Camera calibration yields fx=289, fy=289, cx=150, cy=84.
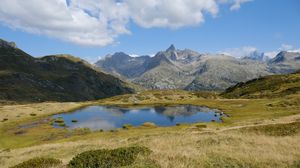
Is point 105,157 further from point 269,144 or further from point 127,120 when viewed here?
point 127,120

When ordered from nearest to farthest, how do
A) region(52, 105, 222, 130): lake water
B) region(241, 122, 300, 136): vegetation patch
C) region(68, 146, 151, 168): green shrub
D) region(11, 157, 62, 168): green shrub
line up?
1. region(68, 146, 151, 168): green shrub
2. region(11, 157, 62, 168): green shrub
3. region(241, 122, 300, 136): vegetation patch
4. region(52, 105, 222, 130): lake water

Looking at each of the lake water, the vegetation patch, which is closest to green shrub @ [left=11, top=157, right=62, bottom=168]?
the vegetation patch

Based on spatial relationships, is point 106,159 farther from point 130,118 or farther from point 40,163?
point 130,118

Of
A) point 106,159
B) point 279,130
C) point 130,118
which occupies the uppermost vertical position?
point 106,159

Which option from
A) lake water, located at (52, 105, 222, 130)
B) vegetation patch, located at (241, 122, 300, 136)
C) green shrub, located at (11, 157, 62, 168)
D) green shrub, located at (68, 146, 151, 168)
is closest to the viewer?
green shrub, located at (68, 146, 151, 168)

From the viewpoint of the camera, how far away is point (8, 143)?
72.9 m

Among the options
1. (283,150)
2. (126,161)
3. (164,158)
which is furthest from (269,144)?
(126,161)

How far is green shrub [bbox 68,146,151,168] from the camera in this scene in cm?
1744

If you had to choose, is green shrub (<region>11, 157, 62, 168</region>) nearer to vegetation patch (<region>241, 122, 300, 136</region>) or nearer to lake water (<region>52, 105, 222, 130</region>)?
vegetation patch (<region>241, 122, 300, 136</region>)

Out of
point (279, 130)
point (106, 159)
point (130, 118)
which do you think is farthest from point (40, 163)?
point (130, 118)

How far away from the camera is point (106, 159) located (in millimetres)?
18141

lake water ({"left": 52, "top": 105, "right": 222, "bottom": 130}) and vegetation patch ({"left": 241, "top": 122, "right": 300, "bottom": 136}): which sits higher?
vegetation patch ({"left": 241, "top": 122, "right": 300, "bottom": 136})

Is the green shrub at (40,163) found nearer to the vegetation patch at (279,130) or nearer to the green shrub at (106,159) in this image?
the green shrub at (106,159)

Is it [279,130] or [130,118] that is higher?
[279,130]
